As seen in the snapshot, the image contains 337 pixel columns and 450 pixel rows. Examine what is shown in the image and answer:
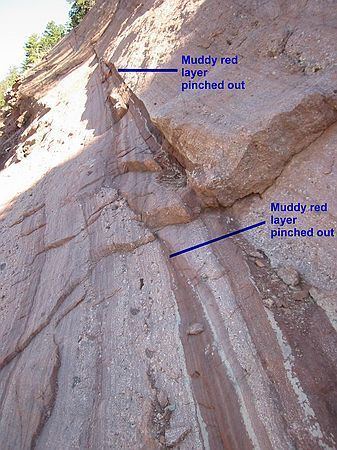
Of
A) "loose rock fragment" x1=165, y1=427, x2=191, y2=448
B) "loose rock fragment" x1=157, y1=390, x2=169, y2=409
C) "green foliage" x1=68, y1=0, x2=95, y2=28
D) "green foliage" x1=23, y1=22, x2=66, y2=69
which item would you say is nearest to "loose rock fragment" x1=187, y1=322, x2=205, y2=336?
"loose rock fragment" x1=157, y1=390, x2=169, y2=409

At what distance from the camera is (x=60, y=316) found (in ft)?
16.4

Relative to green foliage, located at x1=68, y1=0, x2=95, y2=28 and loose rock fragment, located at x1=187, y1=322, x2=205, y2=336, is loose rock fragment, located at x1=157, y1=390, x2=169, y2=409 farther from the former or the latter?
green foliage, located at x1=68, y1=0, x2=95, y2=28

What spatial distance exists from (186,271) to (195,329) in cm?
Result: 79

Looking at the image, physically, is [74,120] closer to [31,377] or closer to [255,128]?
[255,128]

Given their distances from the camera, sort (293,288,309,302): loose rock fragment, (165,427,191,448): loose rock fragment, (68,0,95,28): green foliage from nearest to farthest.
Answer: (165,427,191,448): loose rock fragment → (293,288,309,302): loose rock fragment → (68,0,95,28): green foliage

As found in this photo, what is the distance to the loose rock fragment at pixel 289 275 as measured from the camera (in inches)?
160

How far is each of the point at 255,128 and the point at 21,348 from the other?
408 cm

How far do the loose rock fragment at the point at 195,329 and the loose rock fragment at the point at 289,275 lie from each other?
1.02 metres

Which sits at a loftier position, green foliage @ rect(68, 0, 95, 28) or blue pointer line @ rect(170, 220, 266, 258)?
green foliage @ rect(68, 0, 95, 28)

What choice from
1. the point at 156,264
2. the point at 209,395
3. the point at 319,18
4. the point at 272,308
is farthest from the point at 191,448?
the point at 319,18

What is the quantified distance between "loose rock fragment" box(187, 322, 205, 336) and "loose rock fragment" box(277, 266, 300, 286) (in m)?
1.02

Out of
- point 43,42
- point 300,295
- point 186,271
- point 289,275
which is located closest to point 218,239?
point 186,271

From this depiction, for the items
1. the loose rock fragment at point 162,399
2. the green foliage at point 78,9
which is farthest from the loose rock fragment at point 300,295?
the green foliage at point 78,9

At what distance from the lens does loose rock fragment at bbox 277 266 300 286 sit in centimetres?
407
